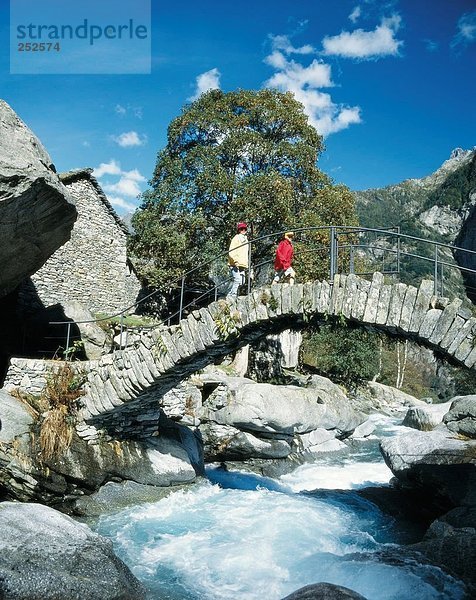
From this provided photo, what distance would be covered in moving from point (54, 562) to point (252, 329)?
16.4ft

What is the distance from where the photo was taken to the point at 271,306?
9.26 meters

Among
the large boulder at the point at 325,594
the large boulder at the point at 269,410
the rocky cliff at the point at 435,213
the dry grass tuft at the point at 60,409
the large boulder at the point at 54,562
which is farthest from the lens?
the rocky cliff at the point at 435,213

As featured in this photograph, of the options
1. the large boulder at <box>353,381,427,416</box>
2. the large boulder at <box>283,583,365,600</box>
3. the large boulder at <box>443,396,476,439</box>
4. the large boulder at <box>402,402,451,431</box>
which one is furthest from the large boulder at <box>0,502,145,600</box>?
the large boulder at <box>353,381,427,416</box>

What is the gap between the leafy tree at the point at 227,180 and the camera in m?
20.8

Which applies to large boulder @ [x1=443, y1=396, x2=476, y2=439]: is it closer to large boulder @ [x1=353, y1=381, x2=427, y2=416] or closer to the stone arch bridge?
the stone arch bridge

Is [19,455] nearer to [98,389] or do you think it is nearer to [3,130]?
[98,389]

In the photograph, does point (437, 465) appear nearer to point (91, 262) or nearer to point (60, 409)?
point (60, 409)

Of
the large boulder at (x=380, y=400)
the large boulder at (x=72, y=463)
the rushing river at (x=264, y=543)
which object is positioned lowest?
the large boulder at (x=380, y=400)

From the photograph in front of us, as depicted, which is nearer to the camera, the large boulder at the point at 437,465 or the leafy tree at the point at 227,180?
the large boulder at the point at 437,465

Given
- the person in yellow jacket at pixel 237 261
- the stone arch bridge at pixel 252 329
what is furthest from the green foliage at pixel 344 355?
the stone arch bridge at pixel 252 329

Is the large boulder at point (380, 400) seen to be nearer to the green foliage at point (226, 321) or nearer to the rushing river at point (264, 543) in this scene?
the rushing river at point (264, 543)

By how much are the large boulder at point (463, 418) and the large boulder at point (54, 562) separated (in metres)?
8.83

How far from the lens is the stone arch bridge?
7539 millimetres

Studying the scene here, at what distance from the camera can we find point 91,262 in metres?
23.2
